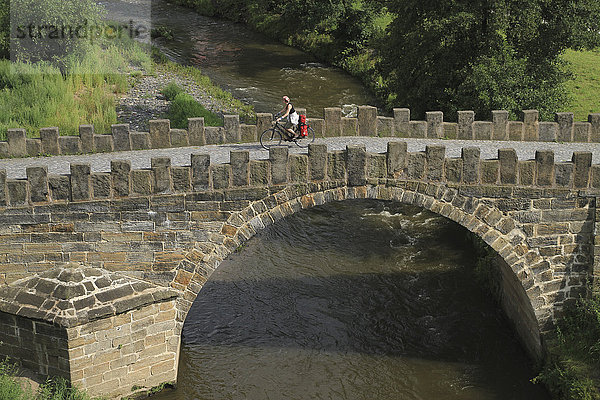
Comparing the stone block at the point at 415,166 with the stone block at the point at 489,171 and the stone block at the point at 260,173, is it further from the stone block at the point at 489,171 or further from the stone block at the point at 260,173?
the stone block at the point at 260,173

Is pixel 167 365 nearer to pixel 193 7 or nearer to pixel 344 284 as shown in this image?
pixel 344 284

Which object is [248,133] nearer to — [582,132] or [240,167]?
[240,167]

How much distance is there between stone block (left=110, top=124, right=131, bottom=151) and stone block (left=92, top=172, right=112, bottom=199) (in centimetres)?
336

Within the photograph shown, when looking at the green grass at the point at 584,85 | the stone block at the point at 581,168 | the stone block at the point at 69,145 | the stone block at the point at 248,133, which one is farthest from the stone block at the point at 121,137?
the green grass at the point at 584,85

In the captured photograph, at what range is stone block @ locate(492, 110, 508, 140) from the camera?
68.6ft

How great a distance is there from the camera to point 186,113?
34.0 m

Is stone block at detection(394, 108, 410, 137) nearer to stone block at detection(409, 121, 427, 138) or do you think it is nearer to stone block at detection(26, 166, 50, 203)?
stone block at detection(409, 121, 427, 138)

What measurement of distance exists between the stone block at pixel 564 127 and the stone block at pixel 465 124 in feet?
7.23

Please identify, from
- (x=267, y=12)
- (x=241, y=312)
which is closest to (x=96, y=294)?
(x=241, y=312)

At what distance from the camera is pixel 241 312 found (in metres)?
22.4

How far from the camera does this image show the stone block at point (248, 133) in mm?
20703

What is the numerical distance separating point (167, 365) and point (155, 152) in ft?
16.8

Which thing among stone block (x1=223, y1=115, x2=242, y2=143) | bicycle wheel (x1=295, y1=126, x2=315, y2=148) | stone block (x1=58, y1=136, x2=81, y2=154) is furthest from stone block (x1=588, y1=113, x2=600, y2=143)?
stone block (x1=58, y1=136, x2=81, y2=154)

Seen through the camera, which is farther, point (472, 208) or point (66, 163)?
point (66, 163)
